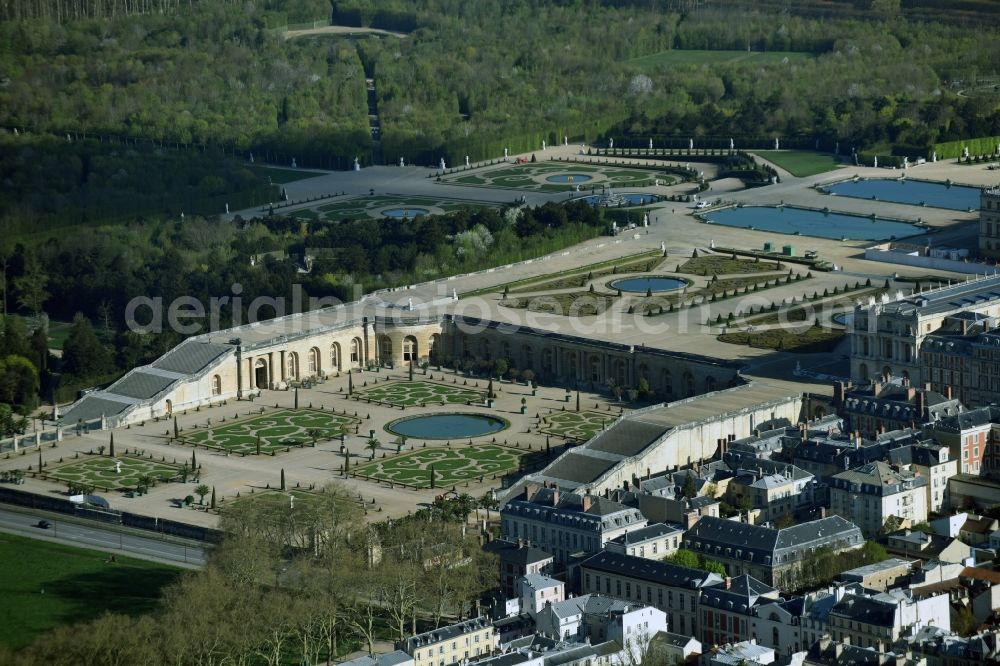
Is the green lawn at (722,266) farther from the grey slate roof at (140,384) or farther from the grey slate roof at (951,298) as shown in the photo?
the grey slate roof at (140,384)

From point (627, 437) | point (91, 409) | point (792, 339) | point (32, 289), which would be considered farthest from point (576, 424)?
point (32, 289)

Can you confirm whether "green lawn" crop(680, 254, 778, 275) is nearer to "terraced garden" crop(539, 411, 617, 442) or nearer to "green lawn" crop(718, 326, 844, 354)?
"green lawn" crop(718, 326, 844, 354)

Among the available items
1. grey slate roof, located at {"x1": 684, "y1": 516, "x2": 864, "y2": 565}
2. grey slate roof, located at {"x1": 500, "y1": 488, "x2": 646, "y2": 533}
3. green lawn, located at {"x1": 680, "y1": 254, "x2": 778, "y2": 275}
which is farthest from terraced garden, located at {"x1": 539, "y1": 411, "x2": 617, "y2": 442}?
green lawn, located at {"x1": 680, "y1": 254, "x2": 778, "y2": 275}

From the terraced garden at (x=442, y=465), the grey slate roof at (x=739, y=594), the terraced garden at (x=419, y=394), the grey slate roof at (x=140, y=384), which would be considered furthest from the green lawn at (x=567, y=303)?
the grey slate roof at (x=739, y=594)

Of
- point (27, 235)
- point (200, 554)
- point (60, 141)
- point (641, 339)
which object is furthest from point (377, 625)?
point (60, 141)

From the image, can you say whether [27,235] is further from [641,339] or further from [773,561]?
[773,561]

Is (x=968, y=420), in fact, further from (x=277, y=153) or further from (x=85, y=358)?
(x=277, y=153)

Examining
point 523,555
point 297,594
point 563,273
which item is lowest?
point 297,594
